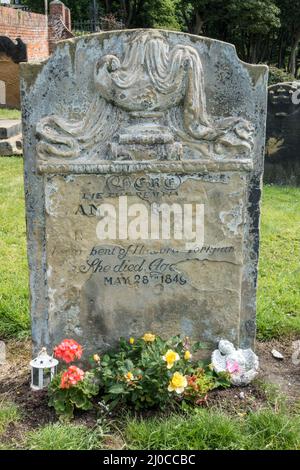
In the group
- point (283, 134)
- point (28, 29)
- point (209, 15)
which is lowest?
point (283, 134)

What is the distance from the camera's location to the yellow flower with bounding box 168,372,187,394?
295cm

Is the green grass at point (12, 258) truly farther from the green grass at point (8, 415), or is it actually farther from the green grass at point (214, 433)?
the green grass at point (214, 433)

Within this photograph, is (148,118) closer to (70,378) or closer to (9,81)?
(70,378)

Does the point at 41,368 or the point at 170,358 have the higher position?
the point at 170,358

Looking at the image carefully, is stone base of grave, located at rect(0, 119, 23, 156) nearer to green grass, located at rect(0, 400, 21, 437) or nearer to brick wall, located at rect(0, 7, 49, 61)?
brick wall, located at rect(0, 7, 49, 61)

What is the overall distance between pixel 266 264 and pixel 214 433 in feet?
9.41

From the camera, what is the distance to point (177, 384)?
2.95 metres

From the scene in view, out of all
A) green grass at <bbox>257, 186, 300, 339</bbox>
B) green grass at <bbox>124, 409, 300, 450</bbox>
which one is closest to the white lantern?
green grass at <bbox>124, 409, 300, 450</bbox>

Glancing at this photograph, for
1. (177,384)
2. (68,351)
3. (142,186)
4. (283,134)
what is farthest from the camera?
(283,134)

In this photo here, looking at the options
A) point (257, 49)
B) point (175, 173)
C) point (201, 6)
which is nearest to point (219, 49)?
point (175, 173)

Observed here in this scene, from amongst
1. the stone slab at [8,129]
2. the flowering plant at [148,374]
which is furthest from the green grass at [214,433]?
the stone slab at [8,129]

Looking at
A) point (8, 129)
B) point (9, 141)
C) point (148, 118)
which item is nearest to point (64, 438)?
point (148, 118)
